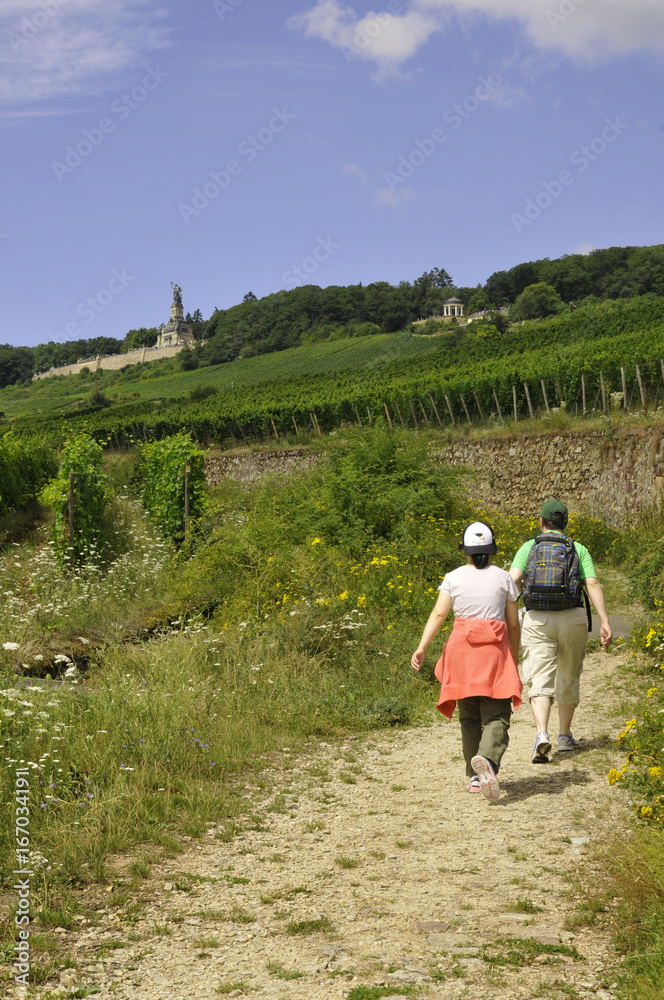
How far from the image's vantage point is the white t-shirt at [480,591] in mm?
5164

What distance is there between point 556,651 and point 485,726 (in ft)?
3.19

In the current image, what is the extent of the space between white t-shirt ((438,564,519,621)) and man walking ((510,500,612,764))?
52 cm

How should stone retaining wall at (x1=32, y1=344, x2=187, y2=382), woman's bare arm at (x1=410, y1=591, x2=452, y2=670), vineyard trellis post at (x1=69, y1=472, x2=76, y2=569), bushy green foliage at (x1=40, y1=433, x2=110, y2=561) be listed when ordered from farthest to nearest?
stone retaining wall at (x1=32, y1=344, x2=187, y2=382) < bushy green foliage at (x1=40, y1=433, x2=110, y2=561) < vineyard trellis post at (x1=69, y1=472, x2=76, y2=569) < woman's bare arm at (x1=410, y1=591, x2=452, y2=670)

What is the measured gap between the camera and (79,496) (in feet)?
59.3

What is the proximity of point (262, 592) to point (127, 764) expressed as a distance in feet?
19.0

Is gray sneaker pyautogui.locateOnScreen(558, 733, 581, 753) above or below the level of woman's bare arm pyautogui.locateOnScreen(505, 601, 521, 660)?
below

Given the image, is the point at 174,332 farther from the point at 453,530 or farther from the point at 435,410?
the point at 453,530

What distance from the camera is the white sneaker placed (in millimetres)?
4871

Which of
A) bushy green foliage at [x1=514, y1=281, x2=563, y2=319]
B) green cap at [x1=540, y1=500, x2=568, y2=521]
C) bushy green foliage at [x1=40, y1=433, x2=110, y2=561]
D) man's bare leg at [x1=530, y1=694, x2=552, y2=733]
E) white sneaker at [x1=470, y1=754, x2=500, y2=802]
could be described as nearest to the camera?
white sneaker at [x1=470, y1=754, x2=500, y2=802]

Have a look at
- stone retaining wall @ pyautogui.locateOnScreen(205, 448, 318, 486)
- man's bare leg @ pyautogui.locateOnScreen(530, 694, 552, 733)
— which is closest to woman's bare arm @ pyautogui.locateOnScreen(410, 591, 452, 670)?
man's bare leg @ pyautogui.locateOnScreen(530, 694, 552, 733)

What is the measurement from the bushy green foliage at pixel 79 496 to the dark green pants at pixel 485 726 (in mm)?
13319

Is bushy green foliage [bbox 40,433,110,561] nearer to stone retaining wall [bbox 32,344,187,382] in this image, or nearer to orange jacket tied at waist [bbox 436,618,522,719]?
orange jacket tied at waist [bbox 436,618,522,719]

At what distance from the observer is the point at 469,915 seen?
3.61 meters

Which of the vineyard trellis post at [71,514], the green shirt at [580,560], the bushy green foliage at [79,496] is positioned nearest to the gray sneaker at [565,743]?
the green shirt at [580,560]
